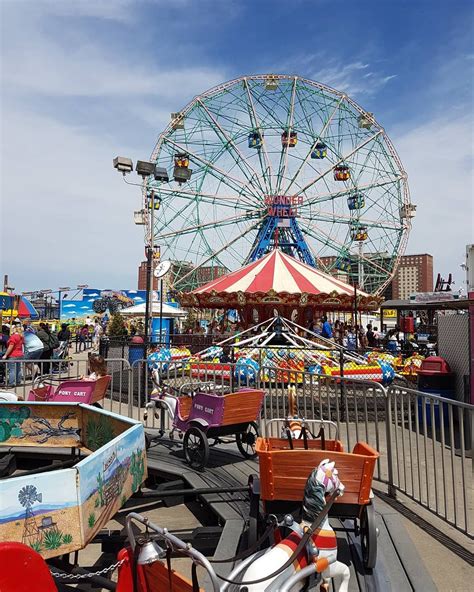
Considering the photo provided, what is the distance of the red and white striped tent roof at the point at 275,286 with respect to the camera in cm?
1622

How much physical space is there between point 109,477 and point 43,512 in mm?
558

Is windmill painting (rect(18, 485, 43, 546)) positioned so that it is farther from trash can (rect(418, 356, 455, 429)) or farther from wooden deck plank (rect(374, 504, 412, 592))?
trash can (rect(418, 356, 455, 429))

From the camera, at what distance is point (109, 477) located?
10.8 feet

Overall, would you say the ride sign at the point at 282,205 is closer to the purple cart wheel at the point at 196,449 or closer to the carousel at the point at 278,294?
the carousel at the point at 278,294

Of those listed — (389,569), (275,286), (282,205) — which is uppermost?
(282,205)

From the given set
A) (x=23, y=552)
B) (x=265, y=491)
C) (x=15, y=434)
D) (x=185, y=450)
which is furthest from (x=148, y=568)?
(x=15, y=434)

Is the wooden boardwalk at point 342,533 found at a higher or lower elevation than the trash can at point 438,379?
lower

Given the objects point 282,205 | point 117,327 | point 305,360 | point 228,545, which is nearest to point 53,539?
point 228,545

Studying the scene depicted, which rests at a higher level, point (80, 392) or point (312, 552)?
point (80, 392)

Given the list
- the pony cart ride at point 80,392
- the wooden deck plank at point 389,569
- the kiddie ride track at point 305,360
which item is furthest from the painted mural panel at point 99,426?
the kiddie ride track at point 305,360

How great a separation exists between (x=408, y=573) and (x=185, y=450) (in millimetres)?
2744

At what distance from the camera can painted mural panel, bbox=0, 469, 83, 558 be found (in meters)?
2.68

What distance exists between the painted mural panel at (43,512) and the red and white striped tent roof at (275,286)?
43.5 ft

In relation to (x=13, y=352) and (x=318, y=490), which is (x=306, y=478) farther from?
(x=13, y=352)
